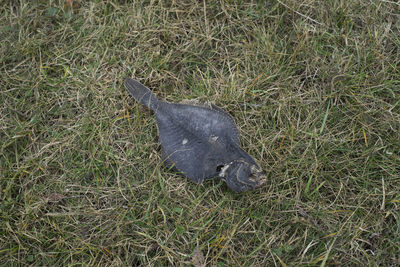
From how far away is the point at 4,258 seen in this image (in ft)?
8.46

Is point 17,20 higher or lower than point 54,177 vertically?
higher

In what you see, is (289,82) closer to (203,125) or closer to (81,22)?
(203,125)

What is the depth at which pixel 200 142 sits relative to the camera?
270 centimetres

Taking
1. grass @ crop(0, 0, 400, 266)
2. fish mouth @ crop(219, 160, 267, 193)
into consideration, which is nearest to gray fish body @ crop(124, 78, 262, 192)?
fish mouth @ crop(219, 160, 267, 193)

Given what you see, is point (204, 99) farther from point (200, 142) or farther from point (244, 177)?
point (244, 177)

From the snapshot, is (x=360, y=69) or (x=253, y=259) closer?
(x=253, y=259)

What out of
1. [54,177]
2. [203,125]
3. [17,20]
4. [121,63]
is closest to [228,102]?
[203,125]

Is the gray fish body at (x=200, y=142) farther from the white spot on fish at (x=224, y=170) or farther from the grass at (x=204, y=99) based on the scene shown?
the grass at (x=204, y=99)

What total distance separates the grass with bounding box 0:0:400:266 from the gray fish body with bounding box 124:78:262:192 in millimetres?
114

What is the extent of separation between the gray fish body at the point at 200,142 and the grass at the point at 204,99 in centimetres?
11

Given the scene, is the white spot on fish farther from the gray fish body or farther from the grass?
the grass

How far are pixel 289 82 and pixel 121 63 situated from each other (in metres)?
1.38

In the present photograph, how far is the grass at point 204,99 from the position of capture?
2578mm

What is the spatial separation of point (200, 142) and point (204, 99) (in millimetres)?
397
